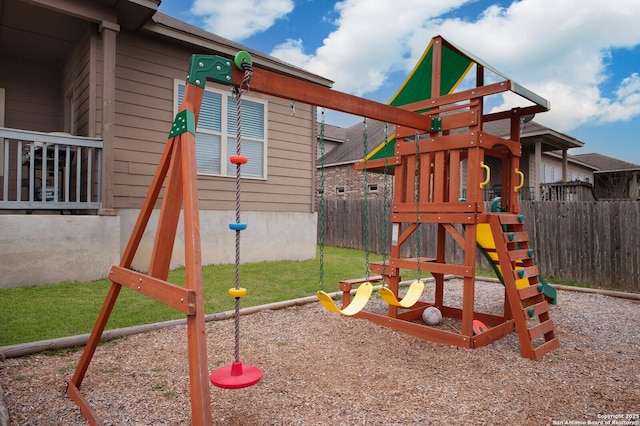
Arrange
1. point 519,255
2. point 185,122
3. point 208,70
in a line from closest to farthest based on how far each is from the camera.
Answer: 1. point 185,122
2. point 208,70
3. point 519,255

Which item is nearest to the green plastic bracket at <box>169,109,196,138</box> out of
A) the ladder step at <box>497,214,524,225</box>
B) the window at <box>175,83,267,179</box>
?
the ladder step at <box>497,214,524,225</box>

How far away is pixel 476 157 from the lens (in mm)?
3943

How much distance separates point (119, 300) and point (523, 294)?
4789mm

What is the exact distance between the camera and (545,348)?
12.4 feet

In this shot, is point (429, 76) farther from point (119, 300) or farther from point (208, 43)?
point (119, 300)

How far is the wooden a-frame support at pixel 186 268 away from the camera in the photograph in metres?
1.89

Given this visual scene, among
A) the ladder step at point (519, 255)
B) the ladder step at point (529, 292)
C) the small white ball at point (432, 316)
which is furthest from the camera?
the small white ball at point (432, 316)

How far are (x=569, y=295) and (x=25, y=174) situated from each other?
32.5 feet

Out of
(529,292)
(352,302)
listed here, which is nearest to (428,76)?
(529,292)

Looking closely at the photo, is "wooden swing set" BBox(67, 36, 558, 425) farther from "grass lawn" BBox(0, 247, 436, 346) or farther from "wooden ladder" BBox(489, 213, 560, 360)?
"grass lawn" BBox(0, 247, 436, 346)

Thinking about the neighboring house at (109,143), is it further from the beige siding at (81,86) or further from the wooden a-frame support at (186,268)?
the wooden a-frame support at (186,268)

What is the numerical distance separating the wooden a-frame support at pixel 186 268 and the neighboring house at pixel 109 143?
3.85 metres

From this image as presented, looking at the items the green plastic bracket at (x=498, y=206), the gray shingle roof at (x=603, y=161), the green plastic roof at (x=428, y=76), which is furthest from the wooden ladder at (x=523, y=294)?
the gray shingle roof at (x=603, y=161)

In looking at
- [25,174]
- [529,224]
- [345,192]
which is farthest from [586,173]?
[25,174]
